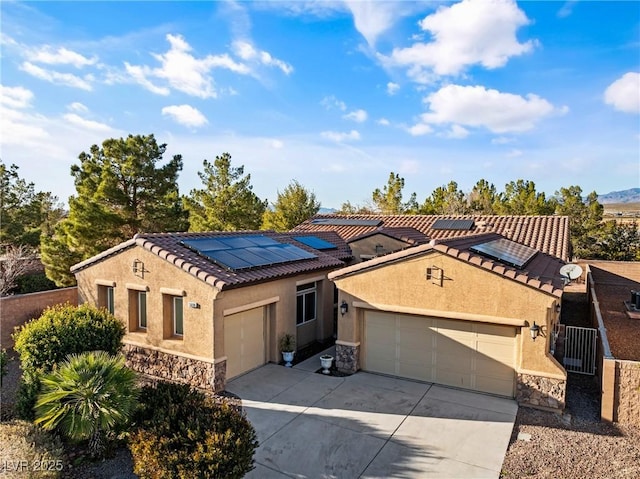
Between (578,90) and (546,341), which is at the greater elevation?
(578,90)

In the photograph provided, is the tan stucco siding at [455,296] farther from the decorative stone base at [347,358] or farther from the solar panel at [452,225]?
the solar panel at [452,225]

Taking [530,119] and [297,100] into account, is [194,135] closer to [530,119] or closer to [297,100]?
[297,100]

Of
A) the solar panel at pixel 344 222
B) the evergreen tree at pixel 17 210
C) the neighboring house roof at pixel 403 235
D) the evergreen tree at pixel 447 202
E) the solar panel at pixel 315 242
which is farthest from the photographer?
the evergreen tree at pixel 447 202

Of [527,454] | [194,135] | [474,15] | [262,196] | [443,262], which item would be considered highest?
[474,15]

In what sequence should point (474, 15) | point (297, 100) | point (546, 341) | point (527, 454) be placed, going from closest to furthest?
point (527, 454)
point (546, 341)
point (474, 15)
point (297, 100)

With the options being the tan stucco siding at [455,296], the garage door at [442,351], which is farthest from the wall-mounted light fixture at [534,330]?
the garage door at [442,351]

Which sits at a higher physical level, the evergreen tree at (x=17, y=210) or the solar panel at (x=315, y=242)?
the evergreen tree at (x=17, y=210)

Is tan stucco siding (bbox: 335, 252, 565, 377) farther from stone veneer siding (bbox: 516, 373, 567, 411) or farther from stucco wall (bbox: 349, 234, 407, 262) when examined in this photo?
stucco wall (bbox: 349, 234, 407, 262)

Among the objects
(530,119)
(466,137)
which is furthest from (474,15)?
(466,137)
